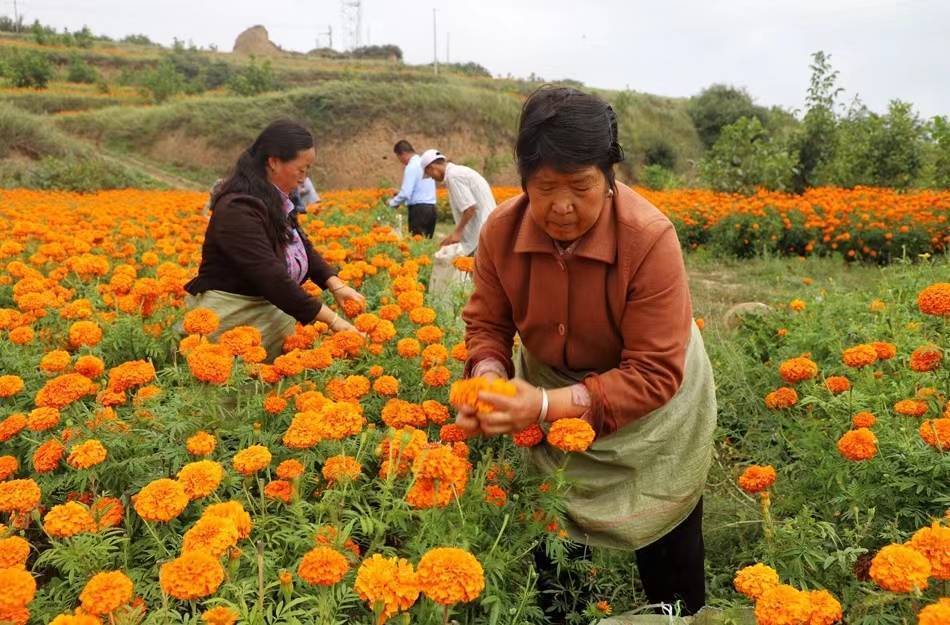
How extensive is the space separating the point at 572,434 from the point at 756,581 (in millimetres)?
433

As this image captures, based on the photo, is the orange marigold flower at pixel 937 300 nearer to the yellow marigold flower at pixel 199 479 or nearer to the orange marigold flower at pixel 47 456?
the yellow marigold flower at pixel 199 479

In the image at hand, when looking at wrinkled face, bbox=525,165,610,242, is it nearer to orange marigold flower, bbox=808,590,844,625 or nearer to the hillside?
orange marigold flower, bbox=808,590,844,625

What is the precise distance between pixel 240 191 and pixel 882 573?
258 cm

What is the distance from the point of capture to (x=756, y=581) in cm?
118

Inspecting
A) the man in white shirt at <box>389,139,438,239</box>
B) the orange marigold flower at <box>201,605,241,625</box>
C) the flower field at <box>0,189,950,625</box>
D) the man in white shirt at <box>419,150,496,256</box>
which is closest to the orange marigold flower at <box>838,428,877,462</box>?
the flower field at <box>0,189,950,625</box>

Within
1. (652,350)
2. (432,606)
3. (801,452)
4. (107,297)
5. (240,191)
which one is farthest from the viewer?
(107,297)

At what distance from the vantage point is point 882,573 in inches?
43.6

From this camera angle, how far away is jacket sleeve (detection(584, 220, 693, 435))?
1.51 m

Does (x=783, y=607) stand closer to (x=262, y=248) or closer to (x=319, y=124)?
(x=262, y=248)

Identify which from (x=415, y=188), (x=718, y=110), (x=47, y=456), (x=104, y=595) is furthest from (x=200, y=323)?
(x=718, y=110)

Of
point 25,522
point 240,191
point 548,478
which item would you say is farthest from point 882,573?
point 240,191

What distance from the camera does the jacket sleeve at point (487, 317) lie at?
1.79 m

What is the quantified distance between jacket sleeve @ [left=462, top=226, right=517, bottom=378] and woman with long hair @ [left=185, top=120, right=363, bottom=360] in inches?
38.7

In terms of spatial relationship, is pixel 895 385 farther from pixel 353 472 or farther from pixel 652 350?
pixel 353 472
